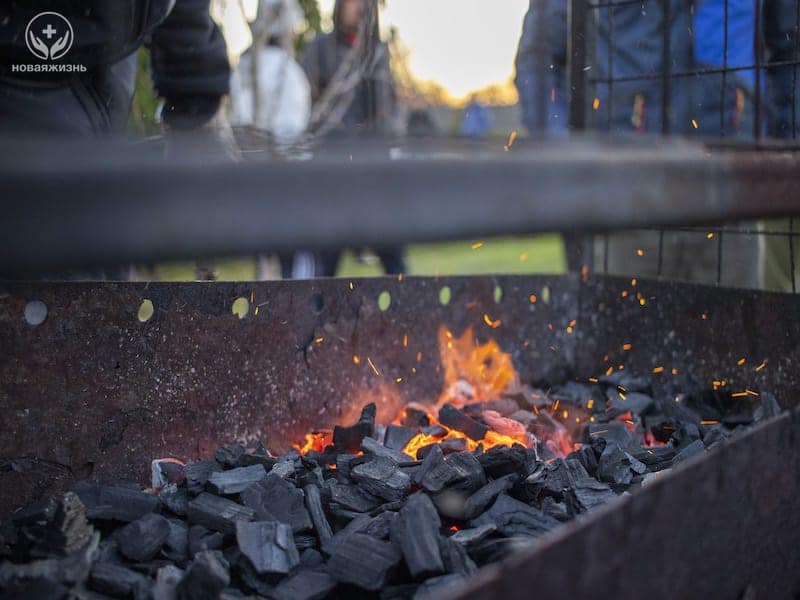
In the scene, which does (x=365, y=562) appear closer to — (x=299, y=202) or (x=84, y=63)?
(x=299, y=202)

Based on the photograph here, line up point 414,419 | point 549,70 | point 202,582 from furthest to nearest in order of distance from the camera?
point 549,70 → point 414,419 → point 202,582

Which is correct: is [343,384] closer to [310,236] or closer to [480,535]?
[480,535]

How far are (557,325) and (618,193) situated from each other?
196 cm

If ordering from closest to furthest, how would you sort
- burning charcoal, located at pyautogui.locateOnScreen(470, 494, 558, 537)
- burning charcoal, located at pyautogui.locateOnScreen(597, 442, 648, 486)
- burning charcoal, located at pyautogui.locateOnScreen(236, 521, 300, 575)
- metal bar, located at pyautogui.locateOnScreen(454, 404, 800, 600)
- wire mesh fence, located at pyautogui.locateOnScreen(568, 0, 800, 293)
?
metal bar, located at pyautogui.locateOnScreen(454, 404, 800, 600) → burning charcoal, located at pyautogui.locateOnScreen(236, 521, 300, 575) → burning charcoal, located at pyautogui.locateOnScreen(470, 494, 558, 537) → burning charcoal, located at pyautogui.locateOnScreen(597, 442, 648, 486) → wire mesh fence, located at pyautogui.locateOnScreen(568, 0, 800, 293)

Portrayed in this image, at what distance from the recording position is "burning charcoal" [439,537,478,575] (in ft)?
4.31

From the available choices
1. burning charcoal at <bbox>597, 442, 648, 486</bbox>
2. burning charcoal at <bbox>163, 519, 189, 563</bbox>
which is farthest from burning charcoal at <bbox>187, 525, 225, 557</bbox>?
burning charcoal at <bbox>597, 442, 648, 486</bbox>

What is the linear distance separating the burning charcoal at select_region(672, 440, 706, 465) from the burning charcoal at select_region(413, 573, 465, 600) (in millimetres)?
711

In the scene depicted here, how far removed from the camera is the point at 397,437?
1946 millimetres

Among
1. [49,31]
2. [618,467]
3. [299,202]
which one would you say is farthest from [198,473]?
[299,202]

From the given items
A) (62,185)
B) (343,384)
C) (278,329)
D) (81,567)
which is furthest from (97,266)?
(343,384)

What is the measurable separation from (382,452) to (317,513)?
0.28m

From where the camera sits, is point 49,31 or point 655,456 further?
point 49,31

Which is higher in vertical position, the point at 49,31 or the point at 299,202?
the point at 49,31

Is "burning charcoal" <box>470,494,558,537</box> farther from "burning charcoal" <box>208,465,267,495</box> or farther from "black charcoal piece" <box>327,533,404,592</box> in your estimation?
"burning charcoal" <box>208,465,267,495</box>
